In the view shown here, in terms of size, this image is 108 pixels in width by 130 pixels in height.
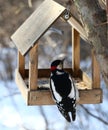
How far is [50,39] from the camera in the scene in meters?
4.69

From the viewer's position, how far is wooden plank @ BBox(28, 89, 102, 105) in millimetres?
1964

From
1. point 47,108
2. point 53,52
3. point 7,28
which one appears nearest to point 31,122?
point 47,108

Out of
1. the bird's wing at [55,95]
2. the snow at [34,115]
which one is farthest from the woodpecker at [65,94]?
the snow at [34,115]

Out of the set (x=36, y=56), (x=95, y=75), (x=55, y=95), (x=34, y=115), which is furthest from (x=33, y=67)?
Answer: (x=34, y=115)

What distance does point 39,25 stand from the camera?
78.2 inches

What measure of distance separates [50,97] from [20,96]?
2657 millimetres

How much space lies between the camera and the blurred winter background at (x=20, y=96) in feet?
13.2

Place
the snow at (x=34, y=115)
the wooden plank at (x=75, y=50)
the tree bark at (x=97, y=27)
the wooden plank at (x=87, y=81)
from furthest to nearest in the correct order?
the snow at (x=34, y=115) < the wooden plank at (x=75, y=50) < the wooden plank at (x=87, y=81) < the tree bark at (x=97, y=27)

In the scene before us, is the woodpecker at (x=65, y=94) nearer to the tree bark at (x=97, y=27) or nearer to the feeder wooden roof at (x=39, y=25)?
the feeder wooden roof at (x=39, y=25)

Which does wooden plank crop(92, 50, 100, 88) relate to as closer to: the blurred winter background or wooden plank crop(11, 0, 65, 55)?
wooden plank crop(11, 0, 65, 55)

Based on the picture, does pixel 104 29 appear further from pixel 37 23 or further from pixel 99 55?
pixel 37 23

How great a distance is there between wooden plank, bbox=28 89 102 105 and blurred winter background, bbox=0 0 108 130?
5.54 ft

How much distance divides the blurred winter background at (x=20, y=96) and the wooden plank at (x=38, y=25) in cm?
150

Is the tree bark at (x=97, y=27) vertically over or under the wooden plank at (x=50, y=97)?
over
